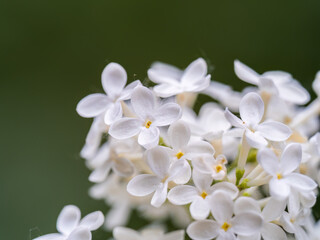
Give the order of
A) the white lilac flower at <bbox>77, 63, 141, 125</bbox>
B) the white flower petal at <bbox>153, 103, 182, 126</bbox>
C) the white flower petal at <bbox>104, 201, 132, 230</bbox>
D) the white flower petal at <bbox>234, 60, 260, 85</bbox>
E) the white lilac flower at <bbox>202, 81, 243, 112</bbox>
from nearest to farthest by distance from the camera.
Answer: the white flower petal at <bbox>153, 103, 182, 126</bbox>
the white lilac flower at <bbox>77, 63, 141, 125</bbox>
the white flower petal at <bbox>234, 60, 260, 85</bbox>
the white lilac flower at <bbox>202, 81, 243, 112</bbox>
the white flower petal at <bbox>104, 201, 132, 230</bbox>

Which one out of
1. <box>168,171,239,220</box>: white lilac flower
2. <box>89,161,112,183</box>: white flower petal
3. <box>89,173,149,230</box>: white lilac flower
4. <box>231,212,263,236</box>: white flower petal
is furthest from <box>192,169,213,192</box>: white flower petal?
<box>89,173,149,230</box>: white lilac flower

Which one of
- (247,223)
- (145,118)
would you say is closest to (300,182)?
(247,223)

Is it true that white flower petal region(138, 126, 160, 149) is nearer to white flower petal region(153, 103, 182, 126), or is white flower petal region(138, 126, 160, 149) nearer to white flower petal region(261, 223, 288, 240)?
white flower petal region(153, 103, 182, 126)

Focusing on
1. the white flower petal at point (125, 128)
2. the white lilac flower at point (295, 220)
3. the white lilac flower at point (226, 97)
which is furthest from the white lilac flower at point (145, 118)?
the white lilac flower at point (226, 97)

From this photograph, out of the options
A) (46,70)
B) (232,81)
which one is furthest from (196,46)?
(46,70)

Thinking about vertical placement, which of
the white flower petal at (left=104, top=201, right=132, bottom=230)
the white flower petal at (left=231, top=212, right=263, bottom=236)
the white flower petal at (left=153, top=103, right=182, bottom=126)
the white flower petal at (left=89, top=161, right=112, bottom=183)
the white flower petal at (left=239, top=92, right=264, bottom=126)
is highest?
the white flower petal at (left=153, top=103, right=182, bottom=126)

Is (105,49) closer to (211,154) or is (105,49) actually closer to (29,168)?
(29,168)

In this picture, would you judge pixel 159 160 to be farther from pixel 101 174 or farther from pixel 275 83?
pixel 275 83

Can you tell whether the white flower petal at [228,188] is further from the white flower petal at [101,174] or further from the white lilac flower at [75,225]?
the white flower petal at [101,174]
